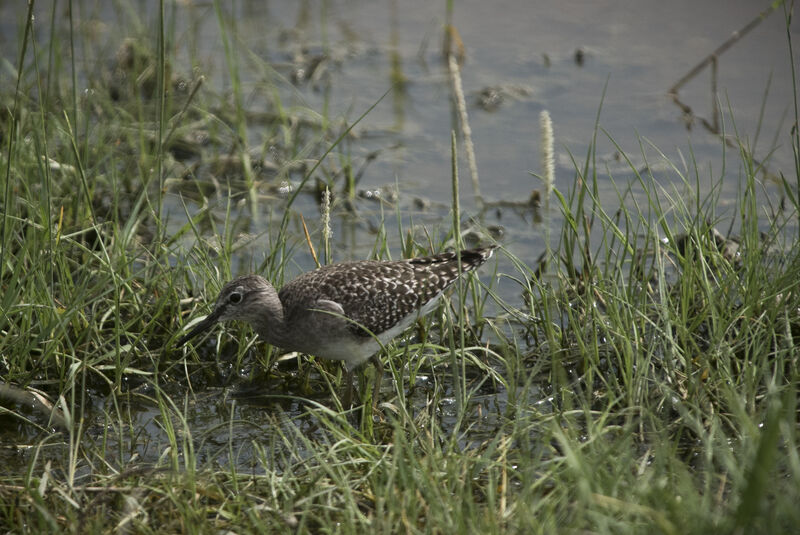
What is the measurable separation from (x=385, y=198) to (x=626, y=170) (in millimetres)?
2346

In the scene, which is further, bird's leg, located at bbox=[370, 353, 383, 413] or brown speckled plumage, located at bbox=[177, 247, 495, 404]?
bird's leg, located at bbox=[370, 353, 383, 413]

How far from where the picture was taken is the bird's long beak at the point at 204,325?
625cm

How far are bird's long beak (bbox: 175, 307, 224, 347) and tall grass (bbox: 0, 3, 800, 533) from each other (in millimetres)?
238

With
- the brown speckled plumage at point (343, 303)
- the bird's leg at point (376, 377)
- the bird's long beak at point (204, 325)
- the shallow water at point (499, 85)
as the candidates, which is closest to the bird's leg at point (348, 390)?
the brown speckled plumage at point (343, 303)

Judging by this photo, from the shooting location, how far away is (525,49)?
39.1ft

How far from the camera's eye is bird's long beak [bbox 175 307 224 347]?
6254 millimetres

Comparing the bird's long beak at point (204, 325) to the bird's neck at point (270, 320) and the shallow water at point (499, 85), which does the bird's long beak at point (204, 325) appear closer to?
the bird's neck at point (270, 320)

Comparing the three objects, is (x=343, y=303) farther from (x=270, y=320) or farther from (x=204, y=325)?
(x=204, y=325)

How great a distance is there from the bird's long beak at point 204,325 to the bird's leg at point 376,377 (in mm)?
1086

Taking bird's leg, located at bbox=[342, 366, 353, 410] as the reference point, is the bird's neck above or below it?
above

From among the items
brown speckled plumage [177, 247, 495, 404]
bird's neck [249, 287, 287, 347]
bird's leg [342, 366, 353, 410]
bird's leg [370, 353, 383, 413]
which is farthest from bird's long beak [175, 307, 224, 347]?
bird's leg [370, 353, 383, 413]

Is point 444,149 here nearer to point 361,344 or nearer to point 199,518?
point 361,344

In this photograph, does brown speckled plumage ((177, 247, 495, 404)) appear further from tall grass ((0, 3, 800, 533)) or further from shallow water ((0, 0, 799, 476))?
shallow water ((0, 0, 799, 476))

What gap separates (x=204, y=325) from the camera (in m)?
6.30
